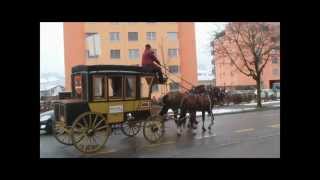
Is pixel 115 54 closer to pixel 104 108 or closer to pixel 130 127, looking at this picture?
pixel 104 108

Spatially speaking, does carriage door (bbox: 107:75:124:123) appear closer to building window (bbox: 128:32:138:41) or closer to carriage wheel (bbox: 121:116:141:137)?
carriage wheel (bbox: 121:116:141:137)

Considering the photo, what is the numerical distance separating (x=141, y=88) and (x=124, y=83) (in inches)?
9.7

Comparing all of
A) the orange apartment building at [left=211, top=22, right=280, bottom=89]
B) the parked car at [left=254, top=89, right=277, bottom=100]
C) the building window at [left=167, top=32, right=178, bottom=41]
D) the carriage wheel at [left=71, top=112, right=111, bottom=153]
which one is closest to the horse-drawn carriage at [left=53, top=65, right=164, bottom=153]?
the carriage wheel at [left=71, top=112, right=111, bottom=153]

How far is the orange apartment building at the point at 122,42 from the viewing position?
26.1ft

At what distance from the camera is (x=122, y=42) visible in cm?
798

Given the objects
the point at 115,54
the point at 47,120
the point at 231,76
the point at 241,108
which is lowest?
the point at 47,120

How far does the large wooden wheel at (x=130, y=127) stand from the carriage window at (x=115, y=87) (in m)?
0.36

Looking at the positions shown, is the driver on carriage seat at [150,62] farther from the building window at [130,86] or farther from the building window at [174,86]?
the building window at [130,86]

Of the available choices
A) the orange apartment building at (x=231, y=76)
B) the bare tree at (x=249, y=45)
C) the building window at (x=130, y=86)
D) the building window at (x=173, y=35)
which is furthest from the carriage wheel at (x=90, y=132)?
the bare tree at (x=249, y=45)

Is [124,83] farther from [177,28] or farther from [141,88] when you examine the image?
[177,28]

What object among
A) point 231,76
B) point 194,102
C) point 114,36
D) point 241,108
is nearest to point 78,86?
point 114,36

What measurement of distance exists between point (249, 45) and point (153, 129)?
178cm
